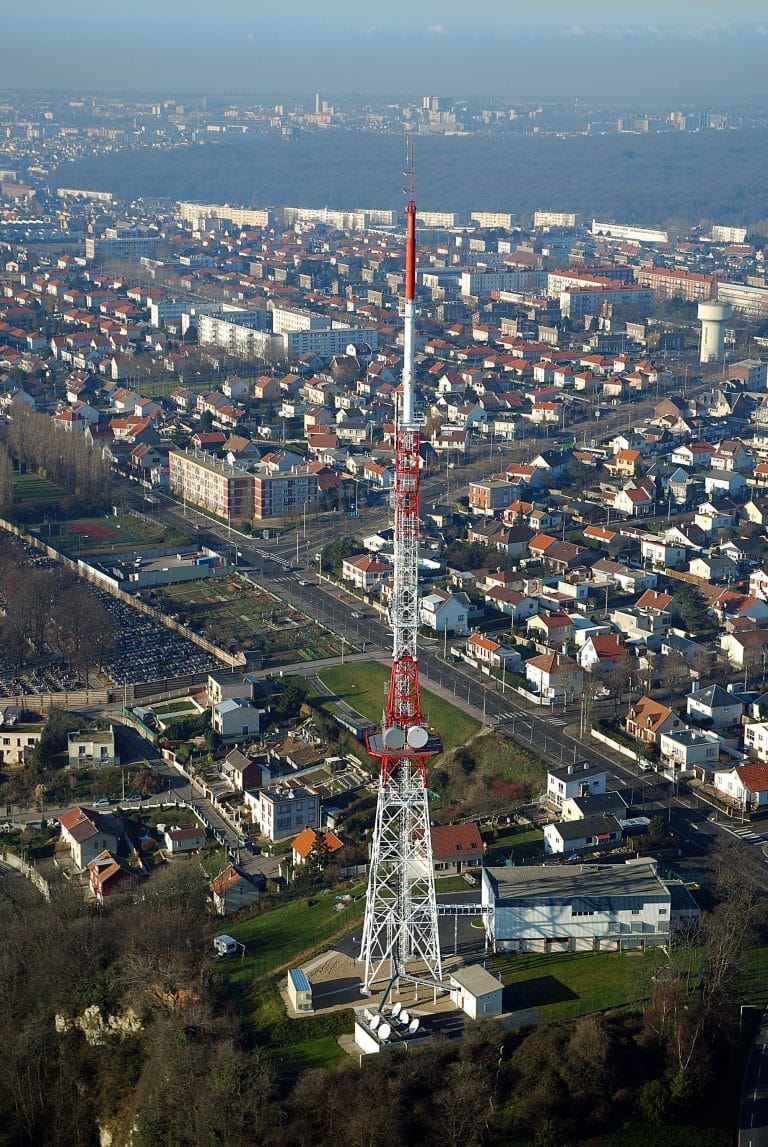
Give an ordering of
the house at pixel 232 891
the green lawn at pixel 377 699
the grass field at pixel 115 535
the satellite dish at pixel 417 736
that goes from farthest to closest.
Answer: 1. the grass field at pixel 115 535
2. the green lawn at pixel 377 699
3. the house at pixel 232 891
4. the satellite dish at pixel 417 736

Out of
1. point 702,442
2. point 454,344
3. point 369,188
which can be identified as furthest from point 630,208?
point 702,442

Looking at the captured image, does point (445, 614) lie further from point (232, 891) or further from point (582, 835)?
point (232, 891)

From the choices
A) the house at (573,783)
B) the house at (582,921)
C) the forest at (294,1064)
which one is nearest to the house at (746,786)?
the house at (573,783)

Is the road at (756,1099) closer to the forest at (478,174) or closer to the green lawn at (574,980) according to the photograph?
the green lawn at (574,980)

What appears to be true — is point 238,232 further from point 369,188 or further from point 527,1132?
point 527,1132

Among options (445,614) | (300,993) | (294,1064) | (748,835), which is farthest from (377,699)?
(294,1064)
